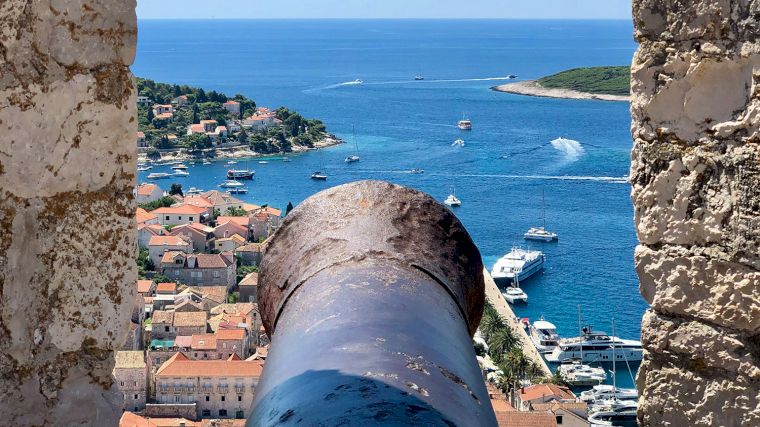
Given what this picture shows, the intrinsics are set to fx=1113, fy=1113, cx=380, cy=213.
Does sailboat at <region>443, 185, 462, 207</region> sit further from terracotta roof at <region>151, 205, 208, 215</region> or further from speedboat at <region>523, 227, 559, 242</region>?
terracotta roof at <region>151, 205, 208, 215</region>

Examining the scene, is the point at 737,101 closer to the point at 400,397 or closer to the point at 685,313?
the point at 685,313

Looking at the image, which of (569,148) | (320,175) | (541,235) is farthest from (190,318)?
(569,148)

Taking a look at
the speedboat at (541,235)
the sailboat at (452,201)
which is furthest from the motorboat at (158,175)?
the speedboat at (541,235)

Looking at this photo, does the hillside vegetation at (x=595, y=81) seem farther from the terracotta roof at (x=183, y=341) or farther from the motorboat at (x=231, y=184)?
the terracotta roof at (x=183, y=341)

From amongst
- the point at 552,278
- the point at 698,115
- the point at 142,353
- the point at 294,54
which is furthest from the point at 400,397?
the point at 294,54

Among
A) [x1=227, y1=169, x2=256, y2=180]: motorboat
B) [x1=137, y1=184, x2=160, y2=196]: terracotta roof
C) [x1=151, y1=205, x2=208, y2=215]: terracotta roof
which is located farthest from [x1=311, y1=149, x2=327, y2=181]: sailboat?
[x1=137, y1=184, x2=160, y2=196]: terracotta roof

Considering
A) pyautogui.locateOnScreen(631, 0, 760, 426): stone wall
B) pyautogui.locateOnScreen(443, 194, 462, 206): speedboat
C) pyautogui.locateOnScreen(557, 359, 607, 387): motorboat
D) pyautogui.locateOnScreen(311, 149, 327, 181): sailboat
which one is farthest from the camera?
pyautogui.locateOnScreen(311, 149, 327, 181): sailboat

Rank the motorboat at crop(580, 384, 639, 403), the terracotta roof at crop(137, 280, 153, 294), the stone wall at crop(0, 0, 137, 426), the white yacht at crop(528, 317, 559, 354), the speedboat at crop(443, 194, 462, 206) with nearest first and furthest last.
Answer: the stone wall at crop(0, 0, 137, 426) → the motorboat at crop(580, 384, 639, 403) → the white yacht at crop(528, 317, 559, 354) → the terracotta roof at crop(137, 280, 153, 294) → the speedboat at crop(443, 194, 462, 206)

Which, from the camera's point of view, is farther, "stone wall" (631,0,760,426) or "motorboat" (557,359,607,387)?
"motorboat" (557,359,607,387)
